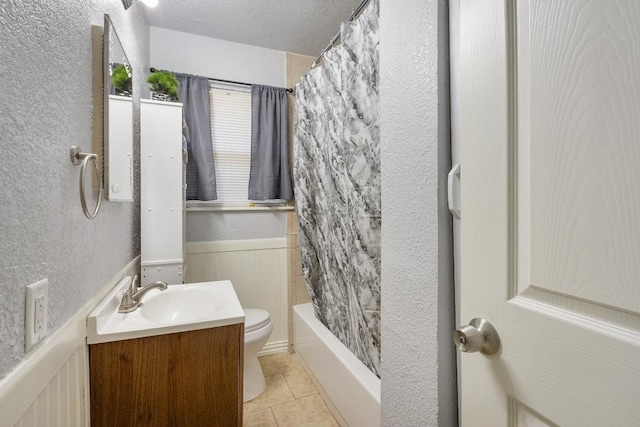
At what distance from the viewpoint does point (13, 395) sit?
52 cm

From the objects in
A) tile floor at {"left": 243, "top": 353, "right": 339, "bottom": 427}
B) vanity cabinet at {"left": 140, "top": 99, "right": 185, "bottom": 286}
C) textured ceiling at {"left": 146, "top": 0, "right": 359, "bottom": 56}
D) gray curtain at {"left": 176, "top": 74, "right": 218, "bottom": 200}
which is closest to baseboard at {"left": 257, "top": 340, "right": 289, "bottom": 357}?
tile floor at {"left": 243, "top": 353, "right": 339, "bottom": 427}

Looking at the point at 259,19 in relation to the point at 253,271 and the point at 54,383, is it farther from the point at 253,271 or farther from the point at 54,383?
the point at 54,383

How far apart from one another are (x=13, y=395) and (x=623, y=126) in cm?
102

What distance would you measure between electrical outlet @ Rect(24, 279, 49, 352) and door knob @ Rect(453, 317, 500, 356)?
83 centimetres

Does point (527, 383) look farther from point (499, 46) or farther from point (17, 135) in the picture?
point (17, 135)

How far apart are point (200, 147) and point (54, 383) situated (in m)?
1.71

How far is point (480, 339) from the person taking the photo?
546mm

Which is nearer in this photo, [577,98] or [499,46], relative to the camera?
[577,98]

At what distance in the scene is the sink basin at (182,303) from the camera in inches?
53.7

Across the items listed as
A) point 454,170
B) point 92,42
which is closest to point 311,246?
point 454,170

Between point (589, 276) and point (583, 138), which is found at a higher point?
point (583, 138)

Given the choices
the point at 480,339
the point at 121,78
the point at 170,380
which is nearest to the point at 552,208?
the point at 480,339

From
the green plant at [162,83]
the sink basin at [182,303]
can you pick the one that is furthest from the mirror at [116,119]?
the sink basin at [182,303]

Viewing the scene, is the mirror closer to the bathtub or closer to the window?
the window
